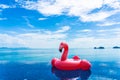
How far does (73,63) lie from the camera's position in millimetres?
9461

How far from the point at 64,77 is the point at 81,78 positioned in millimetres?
619

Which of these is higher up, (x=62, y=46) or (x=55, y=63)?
(x=62, y=46)

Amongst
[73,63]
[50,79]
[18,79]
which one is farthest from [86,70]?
[18,79]

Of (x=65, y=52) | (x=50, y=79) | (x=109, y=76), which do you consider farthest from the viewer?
(x=65, y=52)

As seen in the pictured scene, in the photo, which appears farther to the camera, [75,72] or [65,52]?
[65,52]

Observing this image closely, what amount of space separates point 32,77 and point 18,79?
564 mm

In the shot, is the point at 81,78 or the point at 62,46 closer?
the point at 81,78

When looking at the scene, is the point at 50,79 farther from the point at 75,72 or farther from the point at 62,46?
the point at 62,46

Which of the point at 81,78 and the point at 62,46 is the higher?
the point at 62,46

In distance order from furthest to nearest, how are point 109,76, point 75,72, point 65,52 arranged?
1. point 65,52
2. point 75,72
3. point 109,76

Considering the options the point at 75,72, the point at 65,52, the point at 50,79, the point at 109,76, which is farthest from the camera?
the point at 65,52

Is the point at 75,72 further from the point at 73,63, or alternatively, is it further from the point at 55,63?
the point at 55,63

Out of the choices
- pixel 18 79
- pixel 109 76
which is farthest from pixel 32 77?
pixel 109 76

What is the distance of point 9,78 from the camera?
8000 millimetres
